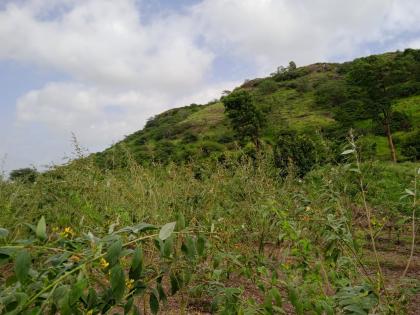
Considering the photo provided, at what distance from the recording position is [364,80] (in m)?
31.1

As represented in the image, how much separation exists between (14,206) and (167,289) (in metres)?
2.24

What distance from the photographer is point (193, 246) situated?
47.9 inches

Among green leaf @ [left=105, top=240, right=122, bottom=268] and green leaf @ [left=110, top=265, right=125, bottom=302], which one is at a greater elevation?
green leaf @ [left=105, top=240, right=122, bottom=268]

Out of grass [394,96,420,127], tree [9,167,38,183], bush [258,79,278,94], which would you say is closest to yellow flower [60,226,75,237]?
tree [9,167,38,183]

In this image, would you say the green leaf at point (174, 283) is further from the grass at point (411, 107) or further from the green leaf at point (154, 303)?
the grass at point (411, 107)

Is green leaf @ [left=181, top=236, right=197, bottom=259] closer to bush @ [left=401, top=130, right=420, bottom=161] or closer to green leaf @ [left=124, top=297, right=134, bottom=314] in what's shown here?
green leaf @ [left=124, top=297, right=134, bottom=314]

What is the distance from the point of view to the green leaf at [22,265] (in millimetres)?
947

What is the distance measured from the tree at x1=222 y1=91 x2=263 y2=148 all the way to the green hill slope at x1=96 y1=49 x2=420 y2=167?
4.65 feet

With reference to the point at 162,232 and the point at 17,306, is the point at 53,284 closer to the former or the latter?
the point at 17,306

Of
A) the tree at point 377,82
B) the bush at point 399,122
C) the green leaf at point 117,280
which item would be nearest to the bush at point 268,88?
the bush at point 399,122

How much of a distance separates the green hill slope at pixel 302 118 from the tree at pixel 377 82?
99 cm

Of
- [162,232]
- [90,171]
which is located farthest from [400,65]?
[162,232]

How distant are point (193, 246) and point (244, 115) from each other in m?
39.2

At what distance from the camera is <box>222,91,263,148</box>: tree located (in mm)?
40219
